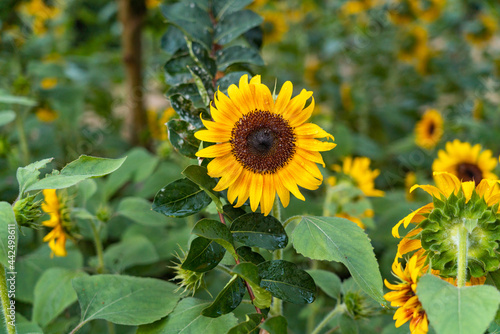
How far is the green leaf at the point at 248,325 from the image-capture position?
1.57 feet

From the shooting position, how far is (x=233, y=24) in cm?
71

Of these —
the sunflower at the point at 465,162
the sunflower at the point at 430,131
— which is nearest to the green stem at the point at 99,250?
the sunflower at the point at 465,162

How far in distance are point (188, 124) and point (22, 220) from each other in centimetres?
22

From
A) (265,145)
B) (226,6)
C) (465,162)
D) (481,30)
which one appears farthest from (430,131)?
(265,145)

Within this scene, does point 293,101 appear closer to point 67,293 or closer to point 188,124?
point 188,124

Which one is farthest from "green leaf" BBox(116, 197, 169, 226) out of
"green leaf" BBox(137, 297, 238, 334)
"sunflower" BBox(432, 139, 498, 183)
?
"sunflower" BBox(432, 139, 498, 183)

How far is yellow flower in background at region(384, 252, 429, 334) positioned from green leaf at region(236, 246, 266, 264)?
0.15 meters

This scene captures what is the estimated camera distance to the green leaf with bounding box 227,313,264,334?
0.48m

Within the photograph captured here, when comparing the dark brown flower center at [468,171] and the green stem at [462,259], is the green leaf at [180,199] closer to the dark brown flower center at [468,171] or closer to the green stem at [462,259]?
the green stem at [462,259]

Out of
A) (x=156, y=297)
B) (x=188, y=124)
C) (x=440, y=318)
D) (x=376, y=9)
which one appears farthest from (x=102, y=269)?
(x=376, y=9)

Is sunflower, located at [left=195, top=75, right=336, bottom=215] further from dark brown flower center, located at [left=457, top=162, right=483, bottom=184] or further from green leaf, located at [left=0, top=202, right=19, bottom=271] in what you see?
dark brown flower center, located at [left=457, top=162, right=483, bottom=184]

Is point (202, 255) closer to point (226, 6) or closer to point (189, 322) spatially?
point (189, 322)

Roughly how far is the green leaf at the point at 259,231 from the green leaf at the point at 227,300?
0.05 metres

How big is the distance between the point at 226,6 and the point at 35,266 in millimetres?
581
